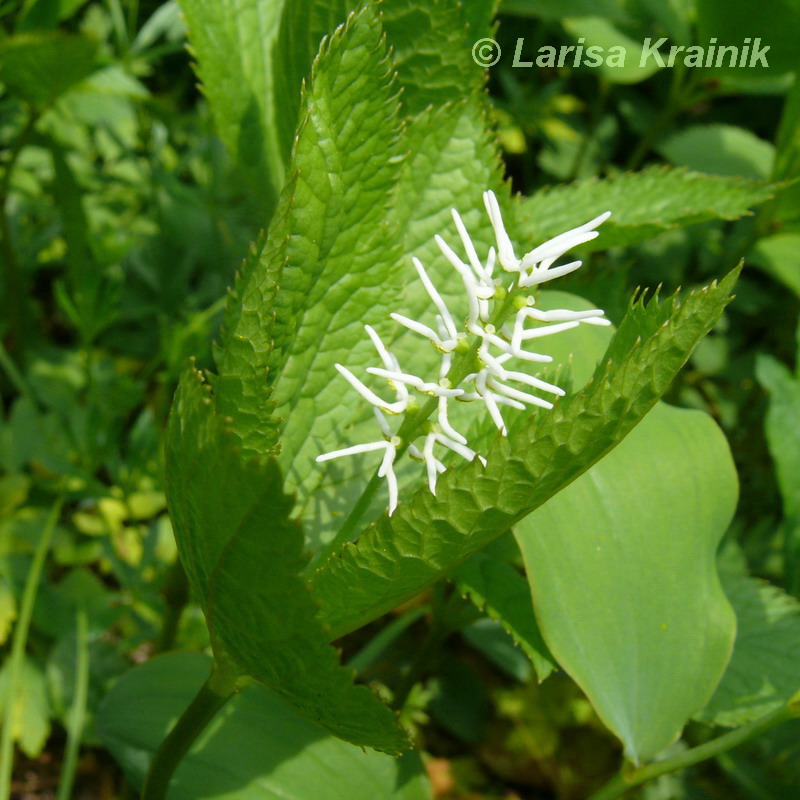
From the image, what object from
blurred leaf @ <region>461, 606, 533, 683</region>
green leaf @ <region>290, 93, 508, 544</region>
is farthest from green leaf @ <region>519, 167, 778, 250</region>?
blurred leaf @ <region>461, 606, 533, 683</region>

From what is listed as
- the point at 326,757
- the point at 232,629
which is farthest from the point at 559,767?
the point at 232,629

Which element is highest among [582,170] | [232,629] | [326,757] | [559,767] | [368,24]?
[582,170]

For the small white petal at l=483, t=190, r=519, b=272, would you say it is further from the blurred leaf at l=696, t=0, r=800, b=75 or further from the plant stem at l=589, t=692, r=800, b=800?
the blurred leaf at l=696, t=0, r=800, b=75

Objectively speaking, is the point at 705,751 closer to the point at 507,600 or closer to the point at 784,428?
the point at 507,600

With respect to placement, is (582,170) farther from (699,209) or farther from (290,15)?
(290,15)

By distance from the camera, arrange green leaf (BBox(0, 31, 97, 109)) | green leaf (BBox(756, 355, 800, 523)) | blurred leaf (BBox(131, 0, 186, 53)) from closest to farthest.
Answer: green leaf (BBox(0, 31, 97, 109)) < green leaf (BBox(756, 355, 800, 523)) < blurred leaf (BBox(131, 0, 186, 53))

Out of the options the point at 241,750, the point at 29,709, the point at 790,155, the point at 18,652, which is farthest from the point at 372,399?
the point at 790,155
